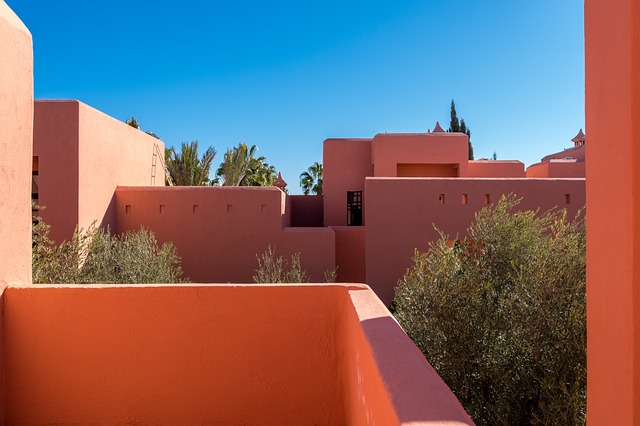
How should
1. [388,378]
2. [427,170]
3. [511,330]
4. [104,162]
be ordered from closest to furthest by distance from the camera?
[388,378] → [511,330] → [104,162] → [427,170]

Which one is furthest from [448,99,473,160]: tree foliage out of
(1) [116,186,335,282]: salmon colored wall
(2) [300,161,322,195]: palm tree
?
(1) [116,186,335,282]: salmon colored wall

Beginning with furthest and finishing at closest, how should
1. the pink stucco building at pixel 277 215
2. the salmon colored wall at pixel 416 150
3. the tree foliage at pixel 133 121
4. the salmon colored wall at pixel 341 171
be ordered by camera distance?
the tree foliage at pixel 133 121 → the salmon colored wall at pixel 341 171 → the salmon colored wall at pixel 416 150 → the pink stucco building at pixel 277 215

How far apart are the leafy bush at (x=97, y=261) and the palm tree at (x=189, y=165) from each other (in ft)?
23.8

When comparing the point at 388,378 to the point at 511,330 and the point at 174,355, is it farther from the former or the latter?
the point at 511,330

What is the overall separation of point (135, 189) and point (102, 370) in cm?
879

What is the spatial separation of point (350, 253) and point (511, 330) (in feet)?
23.8

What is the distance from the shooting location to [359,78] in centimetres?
2420

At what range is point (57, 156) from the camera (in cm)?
923

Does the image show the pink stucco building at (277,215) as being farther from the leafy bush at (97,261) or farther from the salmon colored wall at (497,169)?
the salmon colored wall at (497,169)

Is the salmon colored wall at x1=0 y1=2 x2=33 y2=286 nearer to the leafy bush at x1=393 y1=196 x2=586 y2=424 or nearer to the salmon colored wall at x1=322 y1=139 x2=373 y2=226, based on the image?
the leafy bush at x1=393 y1=196 x2=586 y2=424

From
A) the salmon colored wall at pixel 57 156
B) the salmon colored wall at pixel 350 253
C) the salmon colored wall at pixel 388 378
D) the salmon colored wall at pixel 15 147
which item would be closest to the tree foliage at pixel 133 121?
the salmon colored wall at pixel 57 156

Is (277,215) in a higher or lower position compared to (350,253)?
higher

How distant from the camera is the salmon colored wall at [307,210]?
17.4 meters

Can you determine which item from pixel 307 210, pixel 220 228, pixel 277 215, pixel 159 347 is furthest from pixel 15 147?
pixel 307 210
